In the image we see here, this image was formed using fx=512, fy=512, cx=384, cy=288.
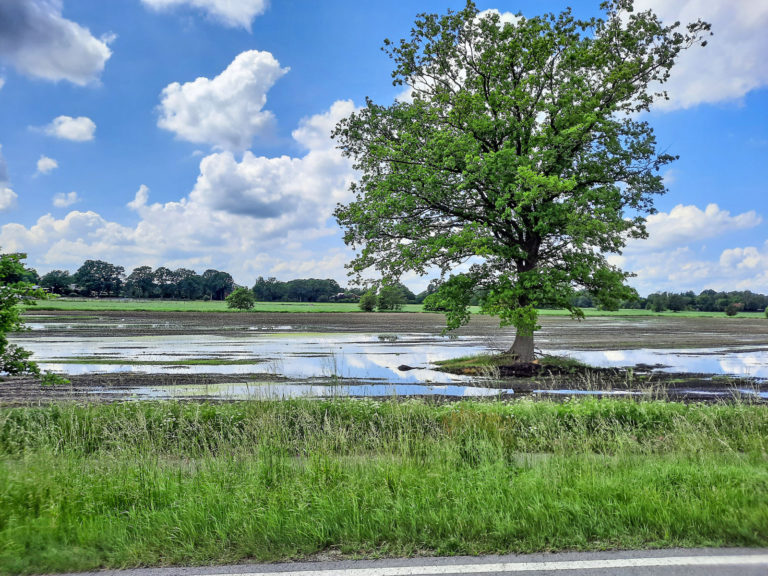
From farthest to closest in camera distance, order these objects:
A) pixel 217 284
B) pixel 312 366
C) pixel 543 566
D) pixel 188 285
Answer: pixel 217 284, pixel 188 285, pixel 312 366, pixel 543 566

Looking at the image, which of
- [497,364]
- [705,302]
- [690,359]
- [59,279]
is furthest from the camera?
[59,279]

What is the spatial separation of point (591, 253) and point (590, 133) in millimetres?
5066

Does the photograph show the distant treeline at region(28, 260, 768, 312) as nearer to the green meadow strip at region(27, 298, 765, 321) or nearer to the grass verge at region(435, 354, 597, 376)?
the green meadow strip at region(27, 298, 765, 321)

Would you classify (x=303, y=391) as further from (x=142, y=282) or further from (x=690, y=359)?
(x=142, y=282)

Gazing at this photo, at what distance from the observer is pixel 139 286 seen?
158000 mm

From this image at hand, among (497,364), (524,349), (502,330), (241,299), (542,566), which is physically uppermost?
(241,299)

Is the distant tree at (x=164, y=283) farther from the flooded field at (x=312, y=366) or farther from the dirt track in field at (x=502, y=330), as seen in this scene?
the flooded field at (x=312, y=366)

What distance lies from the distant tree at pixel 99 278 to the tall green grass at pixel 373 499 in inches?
6460

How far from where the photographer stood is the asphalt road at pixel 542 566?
4.38 m

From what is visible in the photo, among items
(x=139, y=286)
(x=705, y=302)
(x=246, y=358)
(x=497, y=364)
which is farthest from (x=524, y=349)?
(x=139, y=286)

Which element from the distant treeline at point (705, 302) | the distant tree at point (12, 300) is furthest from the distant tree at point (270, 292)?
the distant tree at point (12, 300)

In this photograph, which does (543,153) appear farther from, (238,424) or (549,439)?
(238,424)

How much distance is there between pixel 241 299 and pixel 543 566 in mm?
98226

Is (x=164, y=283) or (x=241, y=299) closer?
(x=241, y=299)
